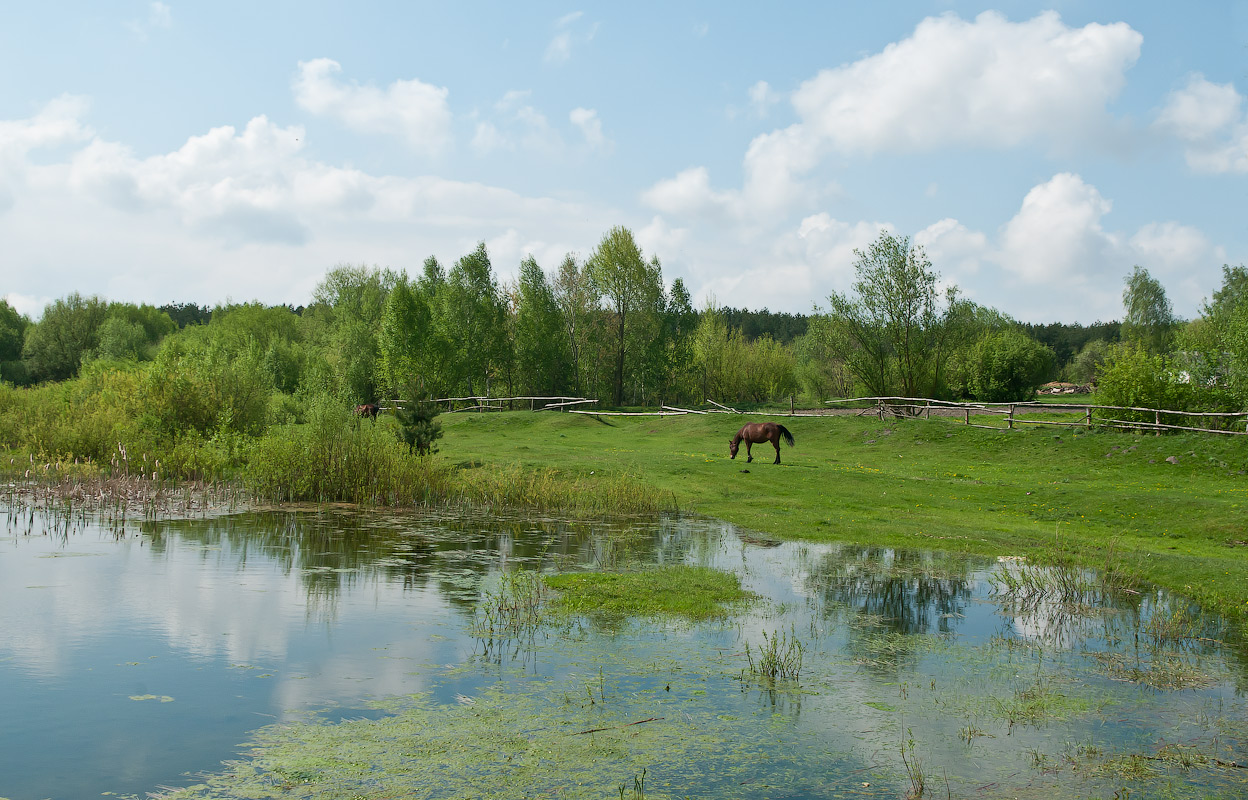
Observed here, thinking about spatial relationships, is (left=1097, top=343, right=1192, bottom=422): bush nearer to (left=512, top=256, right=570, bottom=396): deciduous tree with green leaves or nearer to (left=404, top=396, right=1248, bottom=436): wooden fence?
(left=404, top=396, right=1248, bottom=436): wooden fence

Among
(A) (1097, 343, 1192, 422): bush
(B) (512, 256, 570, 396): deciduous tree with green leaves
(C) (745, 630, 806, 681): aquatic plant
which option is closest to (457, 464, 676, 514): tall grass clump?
(C) (745, 630, 806, 681): aquatic plant

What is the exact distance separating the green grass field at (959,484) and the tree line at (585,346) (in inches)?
298

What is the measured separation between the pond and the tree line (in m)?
18.6

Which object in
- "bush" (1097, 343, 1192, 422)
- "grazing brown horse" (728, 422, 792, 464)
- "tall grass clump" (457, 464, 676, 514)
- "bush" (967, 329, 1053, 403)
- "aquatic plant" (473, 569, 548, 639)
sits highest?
"bush" (967, 329, 1053, 403)

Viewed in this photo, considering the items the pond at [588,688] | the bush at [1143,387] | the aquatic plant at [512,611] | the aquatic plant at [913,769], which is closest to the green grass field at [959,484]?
the pond at [588,688]

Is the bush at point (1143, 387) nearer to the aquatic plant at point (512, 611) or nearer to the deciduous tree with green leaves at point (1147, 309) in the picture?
the aquatic plant at point (512, 611)

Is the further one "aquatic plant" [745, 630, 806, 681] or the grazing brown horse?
the grazing brown horse

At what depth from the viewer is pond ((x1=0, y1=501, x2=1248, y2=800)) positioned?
6676 mm

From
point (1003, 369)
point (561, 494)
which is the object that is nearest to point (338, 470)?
point (561, 494)

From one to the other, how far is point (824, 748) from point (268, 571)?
1025 centimetres

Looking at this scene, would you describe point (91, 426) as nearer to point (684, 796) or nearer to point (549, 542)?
point (549, 542)

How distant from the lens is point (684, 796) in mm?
6352

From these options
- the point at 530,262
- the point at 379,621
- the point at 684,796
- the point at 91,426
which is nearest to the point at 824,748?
the point at 684,796

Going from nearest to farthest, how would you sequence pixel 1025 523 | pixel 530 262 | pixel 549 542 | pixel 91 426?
pixel 549 542
pixel 1025 523
pixel 91 426
pixel 530 262
